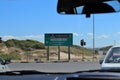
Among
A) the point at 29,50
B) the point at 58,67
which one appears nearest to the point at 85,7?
the point at 58,67

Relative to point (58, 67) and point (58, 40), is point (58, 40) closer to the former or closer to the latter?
point (58, 40)

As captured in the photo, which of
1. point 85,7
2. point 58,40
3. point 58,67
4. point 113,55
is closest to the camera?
point 85,7

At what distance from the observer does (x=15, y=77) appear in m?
3.23

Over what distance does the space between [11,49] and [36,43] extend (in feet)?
29.5

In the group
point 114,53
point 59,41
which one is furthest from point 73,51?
point 114,53

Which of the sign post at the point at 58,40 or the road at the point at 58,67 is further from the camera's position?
the sign post at the point at 58,40

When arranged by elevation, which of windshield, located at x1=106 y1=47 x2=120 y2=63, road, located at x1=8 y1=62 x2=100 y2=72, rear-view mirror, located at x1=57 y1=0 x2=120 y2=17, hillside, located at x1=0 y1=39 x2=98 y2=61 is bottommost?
hillside, located at x1=0 y1=39 x2=98 y2=61

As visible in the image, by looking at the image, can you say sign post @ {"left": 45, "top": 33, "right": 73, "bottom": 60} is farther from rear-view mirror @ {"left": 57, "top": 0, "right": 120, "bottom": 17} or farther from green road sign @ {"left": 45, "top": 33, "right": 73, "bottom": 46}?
rear-view mirror @ {"left": 57, "top": 0, "right": 120, "bottom": 17}

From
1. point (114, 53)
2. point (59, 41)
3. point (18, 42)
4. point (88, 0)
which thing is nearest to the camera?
point (88, 0)

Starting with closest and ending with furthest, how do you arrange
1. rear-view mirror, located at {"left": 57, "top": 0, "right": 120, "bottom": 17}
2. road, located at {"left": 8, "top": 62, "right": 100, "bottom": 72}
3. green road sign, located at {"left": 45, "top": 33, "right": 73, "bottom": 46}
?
rear-view mirror, located at {"left": 57, "top": 0, "right": 120, "bottom": 17} → road, located at {"left": 8, "top": 62, "right": 100, "bottom": 72} → green road sign, located at {"left": 45, "top": 33, "right": 73, "bottom": 46}

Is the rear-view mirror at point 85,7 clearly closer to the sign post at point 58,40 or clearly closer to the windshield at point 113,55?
the windshield at point 113,55

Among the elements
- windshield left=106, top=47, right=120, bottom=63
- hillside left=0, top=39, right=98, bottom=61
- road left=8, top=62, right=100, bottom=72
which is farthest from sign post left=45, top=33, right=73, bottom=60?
windshield left=106, top=47, right=120, bottom=63

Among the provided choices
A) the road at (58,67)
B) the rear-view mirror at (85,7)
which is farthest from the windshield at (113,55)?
the road at (58,67)

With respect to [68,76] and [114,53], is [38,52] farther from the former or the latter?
[68,76]
